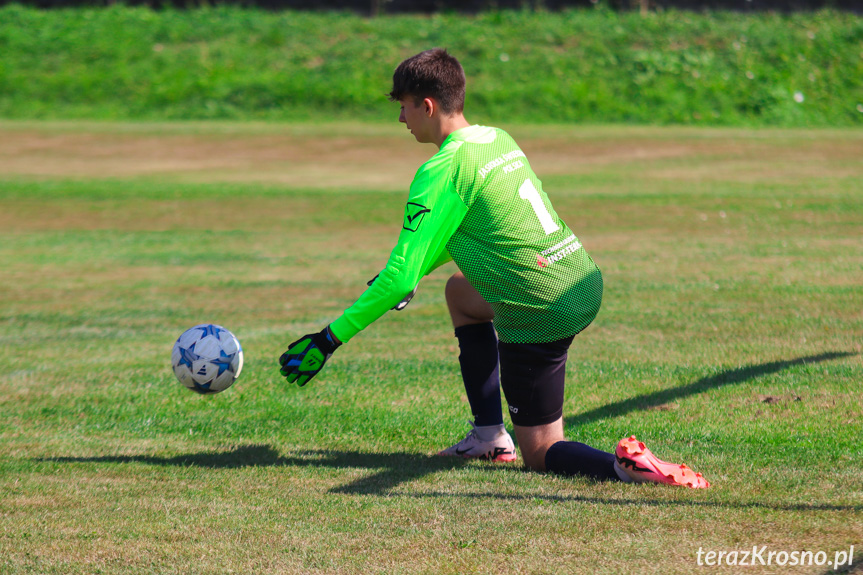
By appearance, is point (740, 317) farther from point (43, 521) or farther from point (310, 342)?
point (43, 521)

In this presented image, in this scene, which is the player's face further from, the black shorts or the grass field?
the grass field

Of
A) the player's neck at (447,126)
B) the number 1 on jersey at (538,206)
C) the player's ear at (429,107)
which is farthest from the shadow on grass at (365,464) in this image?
the player's ear at (429,107)

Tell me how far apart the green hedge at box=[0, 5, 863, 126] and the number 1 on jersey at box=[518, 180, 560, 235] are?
82.1ft

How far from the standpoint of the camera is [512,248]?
4.62 metres

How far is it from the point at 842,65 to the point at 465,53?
1197 cm

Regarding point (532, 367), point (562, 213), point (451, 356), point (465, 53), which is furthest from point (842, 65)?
point (532, 367)

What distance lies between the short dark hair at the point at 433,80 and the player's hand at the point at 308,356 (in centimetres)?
117

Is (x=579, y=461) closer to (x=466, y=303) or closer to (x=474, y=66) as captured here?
(x=466, y=303)

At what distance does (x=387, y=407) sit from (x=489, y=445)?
1.18m

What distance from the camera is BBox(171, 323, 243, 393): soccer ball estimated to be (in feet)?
17.6

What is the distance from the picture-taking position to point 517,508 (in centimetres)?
420

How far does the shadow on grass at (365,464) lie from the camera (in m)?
4.39

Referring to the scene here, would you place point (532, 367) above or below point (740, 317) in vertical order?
above

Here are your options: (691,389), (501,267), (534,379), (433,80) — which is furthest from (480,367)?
(691,389)
